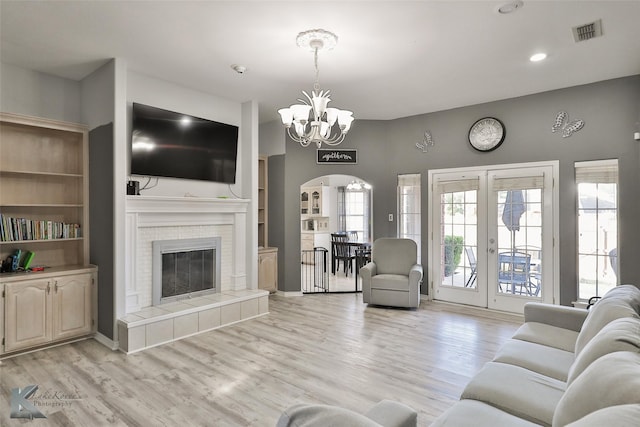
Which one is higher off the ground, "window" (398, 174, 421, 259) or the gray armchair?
"window" (398, 174, 421, 259)

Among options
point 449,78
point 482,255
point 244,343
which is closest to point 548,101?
point 449,78

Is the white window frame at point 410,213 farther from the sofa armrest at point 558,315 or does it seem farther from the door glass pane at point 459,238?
the sofa armrest at point 558,315

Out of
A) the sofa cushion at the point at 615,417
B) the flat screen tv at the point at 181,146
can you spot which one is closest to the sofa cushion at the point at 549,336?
the sofa cushion at the point at 615,417

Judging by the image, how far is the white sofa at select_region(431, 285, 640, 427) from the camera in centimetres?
117

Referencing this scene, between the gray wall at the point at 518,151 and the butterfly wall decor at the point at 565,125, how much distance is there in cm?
6

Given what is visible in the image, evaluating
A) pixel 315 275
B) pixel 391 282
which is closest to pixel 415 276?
pixel 391 282

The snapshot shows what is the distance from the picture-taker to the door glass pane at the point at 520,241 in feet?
15.8

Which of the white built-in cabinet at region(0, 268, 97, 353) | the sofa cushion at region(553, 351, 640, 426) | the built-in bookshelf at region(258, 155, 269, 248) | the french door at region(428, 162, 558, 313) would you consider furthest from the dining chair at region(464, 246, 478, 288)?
the white built-in cabinet at region(0, 268, 97, 353)

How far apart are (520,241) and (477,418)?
13.1ft

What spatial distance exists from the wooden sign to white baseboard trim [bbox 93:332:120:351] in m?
3.96

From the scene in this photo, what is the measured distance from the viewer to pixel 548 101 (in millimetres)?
4676

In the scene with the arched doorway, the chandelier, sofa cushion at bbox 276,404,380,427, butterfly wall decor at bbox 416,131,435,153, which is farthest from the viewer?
the arched doorway

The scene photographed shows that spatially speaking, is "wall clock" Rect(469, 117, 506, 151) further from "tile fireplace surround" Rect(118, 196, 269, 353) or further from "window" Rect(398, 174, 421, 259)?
"tile fireplace surround" Rect(118, 196, 269, 353)

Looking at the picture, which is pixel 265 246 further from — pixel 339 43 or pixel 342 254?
pixel 339 43
